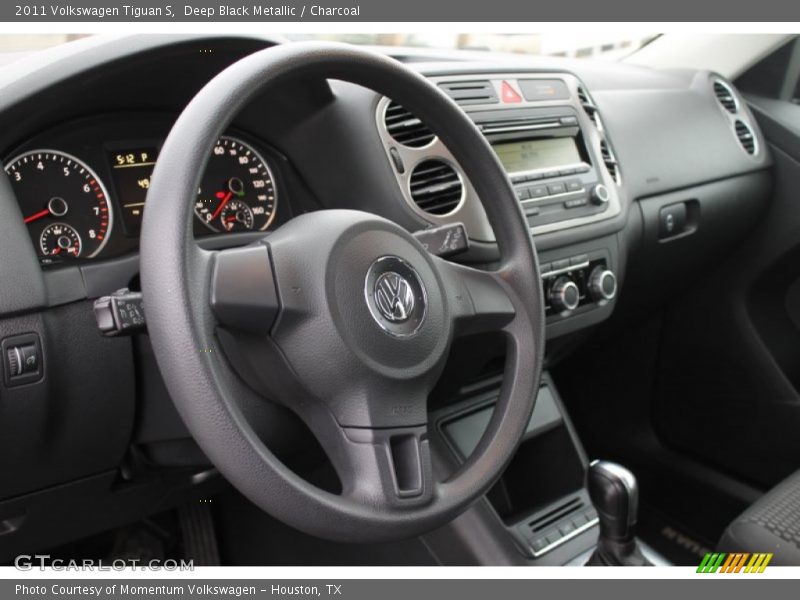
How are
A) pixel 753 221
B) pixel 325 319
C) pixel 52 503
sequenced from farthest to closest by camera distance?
1. pixel 753 221
2. pixel 52 503
3. pixel 325 319

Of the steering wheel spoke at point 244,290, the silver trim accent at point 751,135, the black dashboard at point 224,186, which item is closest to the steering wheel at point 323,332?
the steering wheel spoke at point 244,290

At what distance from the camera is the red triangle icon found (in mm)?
1607

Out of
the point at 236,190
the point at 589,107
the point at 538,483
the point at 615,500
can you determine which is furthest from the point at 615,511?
the point at 589,107

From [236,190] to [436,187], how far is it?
1.06 feet

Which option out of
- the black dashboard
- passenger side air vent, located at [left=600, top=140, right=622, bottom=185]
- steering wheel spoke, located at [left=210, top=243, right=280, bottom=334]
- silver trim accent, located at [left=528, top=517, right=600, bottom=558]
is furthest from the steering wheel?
passenger side air vent, located at [left=600, top=140, right=622, bottom=185]

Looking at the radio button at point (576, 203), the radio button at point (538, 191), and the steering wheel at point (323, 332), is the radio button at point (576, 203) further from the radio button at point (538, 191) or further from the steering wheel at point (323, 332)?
the steering wheel at point (323, 332)

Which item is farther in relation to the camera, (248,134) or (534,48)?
(534,48)

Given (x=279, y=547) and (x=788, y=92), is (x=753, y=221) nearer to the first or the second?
(x=788, y=92)

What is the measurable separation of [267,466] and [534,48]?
1425 mm

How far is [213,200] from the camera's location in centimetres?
122

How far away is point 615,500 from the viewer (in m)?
A: 1.32

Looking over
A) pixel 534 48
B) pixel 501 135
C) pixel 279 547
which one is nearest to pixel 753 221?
pixel 534 48

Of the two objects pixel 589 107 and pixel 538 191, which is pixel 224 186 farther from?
pixel 589 107

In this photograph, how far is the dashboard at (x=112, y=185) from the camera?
108 cm
